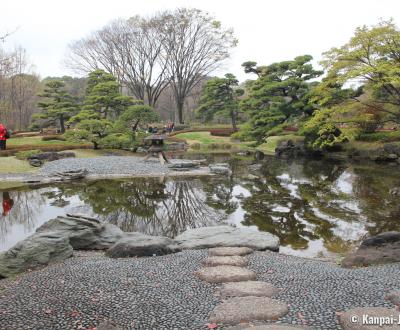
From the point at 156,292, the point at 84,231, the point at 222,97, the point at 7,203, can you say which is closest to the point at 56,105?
the point at 222,97

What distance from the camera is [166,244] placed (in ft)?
24.3

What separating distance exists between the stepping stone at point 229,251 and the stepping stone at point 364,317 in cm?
305

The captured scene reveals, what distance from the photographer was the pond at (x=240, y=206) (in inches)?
366

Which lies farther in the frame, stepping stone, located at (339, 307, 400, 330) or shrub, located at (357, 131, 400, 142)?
shrub, located at (357, 131, 400, 142)

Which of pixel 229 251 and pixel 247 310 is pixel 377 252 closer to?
pixel 229 251

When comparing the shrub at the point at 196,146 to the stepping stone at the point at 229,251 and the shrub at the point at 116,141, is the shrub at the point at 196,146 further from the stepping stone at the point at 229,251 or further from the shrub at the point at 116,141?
the stepping stone at the point at 229,251

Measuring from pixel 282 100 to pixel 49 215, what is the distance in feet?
67.8

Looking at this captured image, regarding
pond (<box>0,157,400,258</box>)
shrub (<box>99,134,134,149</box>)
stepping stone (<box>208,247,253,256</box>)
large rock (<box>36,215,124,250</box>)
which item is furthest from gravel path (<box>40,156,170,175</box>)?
stepping stone (<box>208,247,253,256</box>)

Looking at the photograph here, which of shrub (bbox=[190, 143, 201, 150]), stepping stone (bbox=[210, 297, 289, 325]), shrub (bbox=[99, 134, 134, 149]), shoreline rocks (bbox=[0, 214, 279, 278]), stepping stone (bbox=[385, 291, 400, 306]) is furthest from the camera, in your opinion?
shrub (bbox=[190, 143, 201, 150])

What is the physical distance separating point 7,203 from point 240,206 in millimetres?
8250


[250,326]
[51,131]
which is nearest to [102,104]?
[51,131]

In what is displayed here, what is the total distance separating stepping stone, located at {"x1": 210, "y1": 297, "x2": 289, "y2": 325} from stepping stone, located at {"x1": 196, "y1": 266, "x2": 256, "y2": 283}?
2.66ft

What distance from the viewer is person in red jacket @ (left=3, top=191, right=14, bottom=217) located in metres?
11.3

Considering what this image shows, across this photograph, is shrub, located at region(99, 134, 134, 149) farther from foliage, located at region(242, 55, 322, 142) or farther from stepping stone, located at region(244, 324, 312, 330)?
stepping stone, located at region(244, 324, 312, 330)
